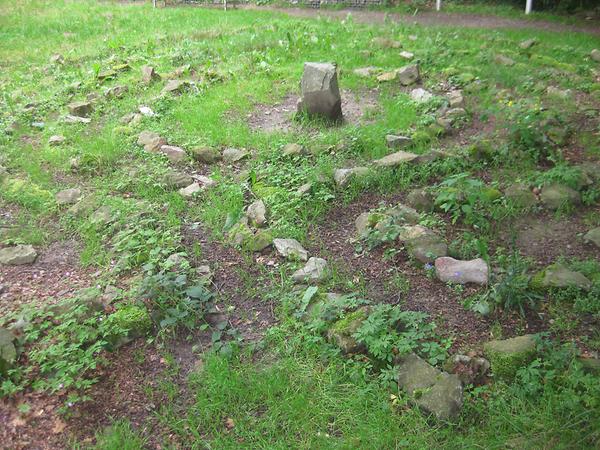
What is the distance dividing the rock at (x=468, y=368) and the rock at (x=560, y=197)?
2054mm

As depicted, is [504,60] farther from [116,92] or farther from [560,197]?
[116,92]

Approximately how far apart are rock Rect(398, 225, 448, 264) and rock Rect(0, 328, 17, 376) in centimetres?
275

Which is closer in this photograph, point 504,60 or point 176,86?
point 176,86

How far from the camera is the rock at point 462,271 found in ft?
12.9

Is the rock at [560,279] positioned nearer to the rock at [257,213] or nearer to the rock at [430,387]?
the rock at [430,387]

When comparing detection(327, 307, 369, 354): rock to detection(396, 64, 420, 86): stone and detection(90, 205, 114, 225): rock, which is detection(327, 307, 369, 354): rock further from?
detection(396, 64, 420, 86): stone

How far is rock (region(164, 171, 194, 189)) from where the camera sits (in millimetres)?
5594

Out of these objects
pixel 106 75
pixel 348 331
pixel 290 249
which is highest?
pixel 106 75

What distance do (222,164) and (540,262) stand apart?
3.37 metres

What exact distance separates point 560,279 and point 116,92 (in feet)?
21.4

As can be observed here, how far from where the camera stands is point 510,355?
10.5 ft

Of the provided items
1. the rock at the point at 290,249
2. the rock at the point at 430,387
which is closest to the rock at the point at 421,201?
the rock at the point at 290,249

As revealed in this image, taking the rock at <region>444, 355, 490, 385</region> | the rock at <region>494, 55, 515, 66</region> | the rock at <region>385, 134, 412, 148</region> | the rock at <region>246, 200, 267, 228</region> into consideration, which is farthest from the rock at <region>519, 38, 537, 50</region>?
the rock at <region>444, 355, 490, 385</region>

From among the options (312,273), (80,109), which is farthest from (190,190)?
(80,109)
